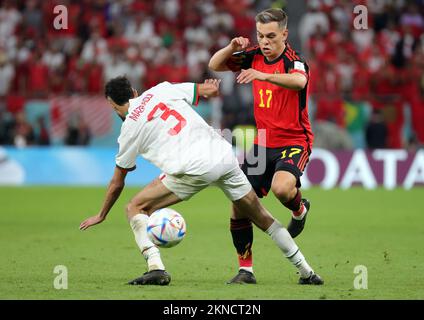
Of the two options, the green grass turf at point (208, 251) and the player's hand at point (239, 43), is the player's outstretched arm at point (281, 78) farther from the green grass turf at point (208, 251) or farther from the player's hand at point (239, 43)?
the green grass turf at point (208, 251)

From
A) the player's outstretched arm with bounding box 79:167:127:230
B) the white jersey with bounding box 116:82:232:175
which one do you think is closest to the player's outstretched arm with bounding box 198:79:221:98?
the white jersey with bounding box 116:82:232:175

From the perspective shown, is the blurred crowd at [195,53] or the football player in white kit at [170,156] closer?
the football player in white kit at [170,156]

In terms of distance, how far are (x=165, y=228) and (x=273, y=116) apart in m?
1.77

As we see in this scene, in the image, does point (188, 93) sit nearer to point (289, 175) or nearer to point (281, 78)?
point (281, 78)

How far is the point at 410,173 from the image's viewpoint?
2017cm

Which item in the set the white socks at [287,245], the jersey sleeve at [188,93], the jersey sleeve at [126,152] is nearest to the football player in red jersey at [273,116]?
the white socks at [287,245]

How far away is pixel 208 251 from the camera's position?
10961mm

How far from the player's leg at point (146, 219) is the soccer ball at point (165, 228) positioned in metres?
0.09

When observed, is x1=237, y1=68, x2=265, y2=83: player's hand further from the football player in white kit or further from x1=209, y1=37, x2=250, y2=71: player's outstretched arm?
x1=209, y1=37, x2=250, y2=71: player's outstretched arm

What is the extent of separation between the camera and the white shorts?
7.93 metres

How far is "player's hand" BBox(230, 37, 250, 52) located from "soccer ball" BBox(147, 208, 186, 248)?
1694 millimetres

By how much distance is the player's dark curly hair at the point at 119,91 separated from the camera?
26.1 feet

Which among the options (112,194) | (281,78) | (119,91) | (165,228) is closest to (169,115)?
(119,91)
